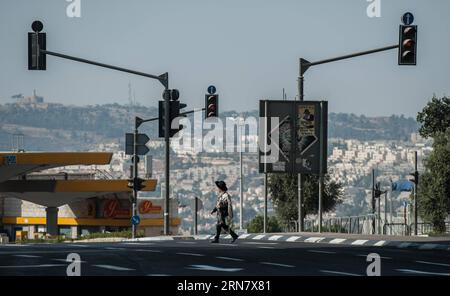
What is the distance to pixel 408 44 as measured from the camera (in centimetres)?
3750

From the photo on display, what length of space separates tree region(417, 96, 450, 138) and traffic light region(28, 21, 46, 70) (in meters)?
58.7

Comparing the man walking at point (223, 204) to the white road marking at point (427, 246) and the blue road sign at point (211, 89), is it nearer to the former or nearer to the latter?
the white road marking at point (427, 246)

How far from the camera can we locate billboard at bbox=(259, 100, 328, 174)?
43.2 metres

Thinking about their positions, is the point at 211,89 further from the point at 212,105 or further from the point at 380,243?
the point at 380,243

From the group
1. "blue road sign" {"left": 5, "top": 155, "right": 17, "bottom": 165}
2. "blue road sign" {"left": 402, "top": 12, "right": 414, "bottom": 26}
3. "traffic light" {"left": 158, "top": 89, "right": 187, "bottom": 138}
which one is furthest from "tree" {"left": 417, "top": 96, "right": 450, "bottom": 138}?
"blue road sign" {"left": 402, "top": 12, "right": 414, "bottom": 26}

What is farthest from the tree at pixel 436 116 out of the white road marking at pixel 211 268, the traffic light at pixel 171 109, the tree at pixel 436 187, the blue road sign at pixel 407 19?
the white road marking at pixel 211 268

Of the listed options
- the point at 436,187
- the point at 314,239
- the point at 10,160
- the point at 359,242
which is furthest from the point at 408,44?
the point at 10,160

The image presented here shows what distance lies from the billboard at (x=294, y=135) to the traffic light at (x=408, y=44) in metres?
6.53

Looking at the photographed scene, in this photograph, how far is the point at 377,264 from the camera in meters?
20.2

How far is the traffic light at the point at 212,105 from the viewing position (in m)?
47.4

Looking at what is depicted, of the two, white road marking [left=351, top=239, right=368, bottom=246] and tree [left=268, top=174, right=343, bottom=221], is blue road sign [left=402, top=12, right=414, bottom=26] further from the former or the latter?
tree [left=268, top=174, right=343, bottom=221]
